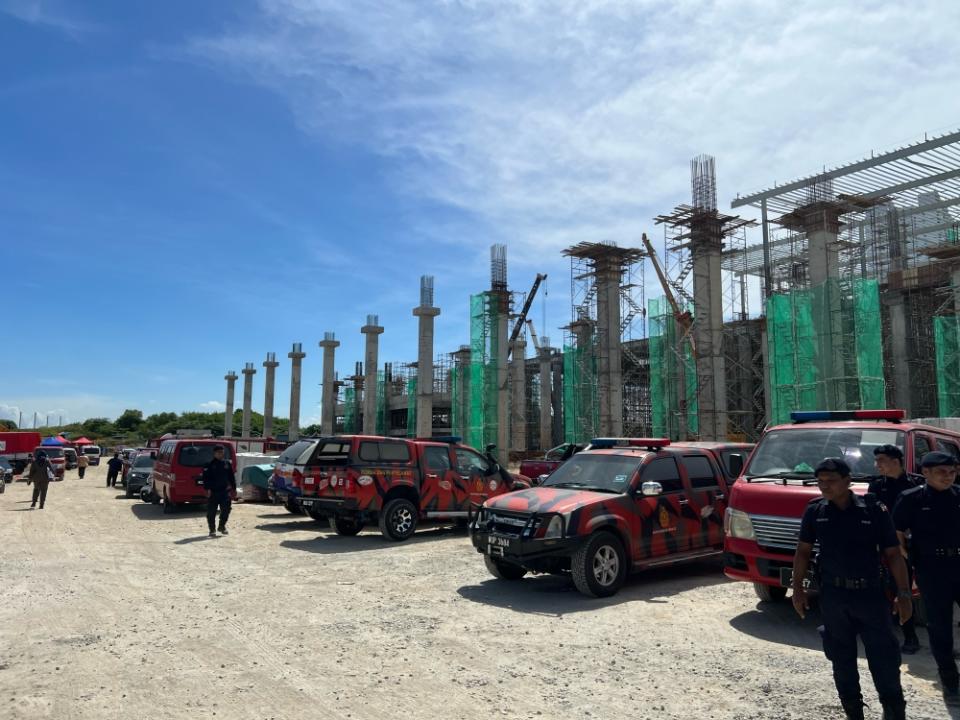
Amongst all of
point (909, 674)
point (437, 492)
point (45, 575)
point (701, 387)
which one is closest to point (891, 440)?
point (909, 674)

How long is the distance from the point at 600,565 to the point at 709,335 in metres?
29.4

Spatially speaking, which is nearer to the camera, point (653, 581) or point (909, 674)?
point (909, 674)

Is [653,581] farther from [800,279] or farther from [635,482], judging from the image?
[800,279]

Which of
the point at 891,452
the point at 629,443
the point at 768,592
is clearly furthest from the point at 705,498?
the point at 891,452

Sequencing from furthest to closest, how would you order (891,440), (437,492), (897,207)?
1. (897,207)
2. (437,492)
3. (891,440)

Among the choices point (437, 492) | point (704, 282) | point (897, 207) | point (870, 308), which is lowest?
point (437, 492)

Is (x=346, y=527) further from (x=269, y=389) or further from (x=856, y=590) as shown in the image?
(x=269, y=389)

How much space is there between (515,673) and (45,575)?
7383 millimetres

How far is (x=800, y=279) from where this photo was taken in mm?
38812

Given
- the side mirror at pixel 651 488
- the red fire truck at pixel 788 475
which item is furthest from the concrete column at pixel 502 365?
the red fire truck at pixel 788 475

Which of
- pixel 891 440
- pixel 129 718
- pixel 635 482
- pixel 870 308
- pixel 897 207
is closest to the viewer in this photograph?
pixel 129 718

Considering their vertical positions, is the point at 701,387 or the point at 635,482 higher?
the point at 701,387

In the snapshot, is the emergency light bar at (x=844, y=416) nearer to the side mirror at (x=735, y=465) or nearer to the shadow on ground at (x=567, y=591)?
the side mirror at (x=735, y=465)

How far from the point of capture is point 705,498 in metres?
9.55
